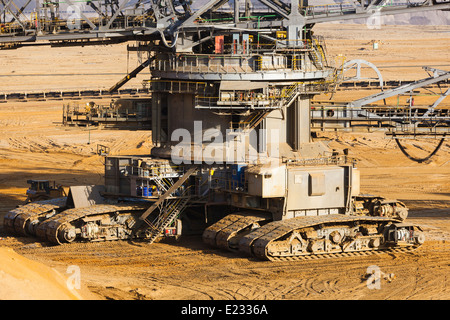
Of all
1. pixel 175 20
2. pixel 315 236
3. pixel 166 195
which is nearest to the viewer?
pixel 315 236

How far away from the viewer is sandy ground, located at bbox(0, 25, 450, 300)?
116ft

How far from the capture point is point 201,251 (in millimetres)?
41656

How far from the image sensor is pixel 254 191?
1623 inches

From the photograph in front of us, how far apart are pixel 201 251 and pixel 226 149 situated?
4612 millimetres

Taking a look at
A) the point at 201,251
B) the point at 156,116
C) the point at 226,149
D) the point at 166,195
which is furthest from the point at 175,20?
the point at 201,251

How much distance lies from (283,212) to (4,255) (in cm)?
1282

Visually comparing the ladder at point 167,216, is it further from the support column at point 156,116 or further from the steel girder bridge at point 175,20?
the steel girder bridge at point 175,20

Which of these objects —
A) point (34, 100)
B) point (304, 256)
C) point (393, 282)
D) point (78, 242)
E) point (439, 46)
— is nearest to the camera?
point (393, 282)

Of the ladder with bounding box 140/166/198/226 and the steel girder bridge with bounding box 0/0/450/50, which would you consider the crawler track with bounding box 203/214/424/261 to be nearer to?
the ladder with bounding box 140/166/198/226

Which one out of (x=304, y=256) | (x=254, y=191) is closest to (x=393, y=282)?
(x=304, y=256)

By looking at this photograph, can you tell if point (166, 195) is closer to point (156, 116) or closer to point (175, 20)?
point (156, 116)

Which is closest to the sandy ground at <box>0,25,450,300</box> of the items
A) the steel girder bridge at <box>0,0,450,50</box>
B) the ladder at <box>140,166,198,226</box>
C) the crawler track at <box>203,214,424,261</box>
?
the crawler track at <box>203,214,424,261</box>

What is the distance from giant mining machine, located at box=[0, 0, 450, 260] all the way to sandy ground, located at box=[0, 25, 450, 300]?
1.02 m
